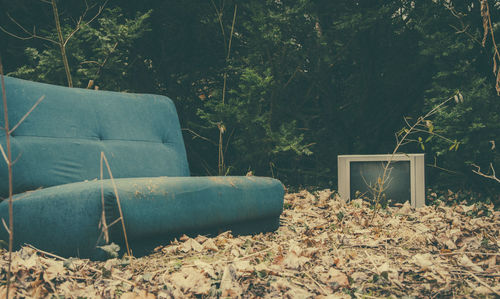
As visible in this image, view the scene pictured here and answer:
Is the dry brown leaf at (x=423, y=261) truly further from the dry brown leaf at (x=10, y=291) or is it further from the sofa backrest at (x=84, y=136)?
the sofa backrest at (x=84, y=136)

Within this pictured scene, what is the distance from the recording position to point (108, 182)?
1660 mm

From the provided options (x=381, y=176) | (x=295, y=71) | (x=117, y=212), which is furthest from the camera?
(x=295, y=71)

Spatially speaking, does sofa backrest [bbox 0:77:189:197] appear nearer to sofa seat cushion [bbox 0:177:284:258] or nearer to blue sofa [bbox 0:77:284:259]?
blue sofa [bbox 0:77:284:259]

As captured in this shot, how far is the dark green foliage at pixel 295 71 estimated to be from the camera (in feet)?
12.2

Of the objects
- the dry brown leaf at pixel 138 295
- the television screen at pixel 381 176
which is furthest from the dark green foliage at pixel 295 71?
the dry brown leaf at pixel 138 295

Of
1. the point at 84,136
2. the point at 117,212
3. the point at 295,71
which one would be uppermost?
the point at 295,71

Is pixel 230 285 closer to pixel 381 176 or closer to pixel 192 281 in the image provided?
pixel 192 281

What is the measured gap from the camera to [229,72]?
14.6 feet

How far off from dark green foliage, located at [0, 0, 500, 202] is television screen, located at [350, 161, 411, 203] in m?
0.68

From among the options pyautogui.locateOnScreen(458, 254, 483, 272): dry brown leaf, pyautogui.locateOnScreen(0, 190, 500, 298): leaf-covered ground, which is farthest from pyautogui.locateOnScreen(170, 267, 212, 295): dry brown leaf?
pyautogui.locateOnScreen(458, 254, 483, 272): dry brown leaf

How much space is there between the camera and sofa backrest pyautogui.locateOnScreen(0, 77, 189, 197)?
1974 millimetres

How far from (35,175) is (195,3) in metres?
2.94

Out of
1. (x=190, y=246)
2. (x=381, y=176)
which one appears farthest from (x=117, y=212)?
(x=381, y=176)

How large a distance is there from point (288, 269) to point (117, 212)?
0.67m
